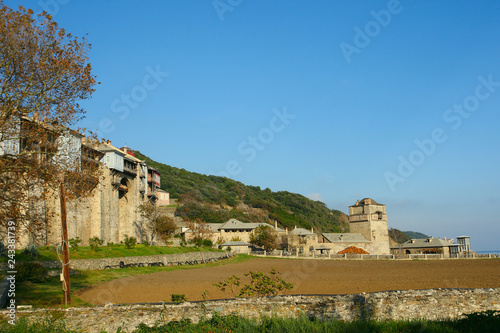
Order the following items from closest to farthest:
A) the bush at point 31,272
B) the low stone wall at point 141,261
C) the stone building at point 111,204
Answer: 1. the bush at point 31,272
2. the low stone wall at point 141,261
3. the stone building at point 111,204

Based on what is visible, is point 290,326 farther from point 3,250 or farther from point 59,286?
point 3,250

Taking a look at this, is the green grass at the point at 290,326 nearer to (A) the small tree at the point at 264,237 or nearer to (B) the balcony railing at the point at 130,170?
(B) the balcony railing at the point at 130,170

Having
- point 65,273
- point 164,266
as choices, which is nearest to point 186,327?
point 65,273

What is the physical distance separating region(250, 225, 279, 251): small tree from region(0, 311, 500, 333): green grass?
68770 mm

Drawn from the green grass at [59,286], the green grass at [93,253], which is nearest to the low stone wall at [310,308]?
the green grass at [59,286]

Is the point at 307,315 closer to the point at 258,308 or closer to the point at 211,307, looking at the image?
the point at 258,308

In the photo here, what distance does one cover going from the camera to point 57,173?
53.2ft

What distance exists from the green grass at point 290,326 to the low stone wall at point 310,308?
11.0 inches

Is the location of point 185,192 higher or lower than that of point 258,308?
higher

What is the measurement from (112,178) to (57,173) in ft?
131

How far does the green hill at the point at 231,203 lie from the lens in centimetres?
10312

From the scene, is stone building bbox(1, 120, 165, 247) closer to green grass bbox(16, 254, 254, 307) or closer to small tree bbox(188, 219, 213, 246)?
green grass bbox(16, 254, 254, 307)

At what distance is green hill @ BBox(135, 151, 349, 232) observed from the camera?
103m

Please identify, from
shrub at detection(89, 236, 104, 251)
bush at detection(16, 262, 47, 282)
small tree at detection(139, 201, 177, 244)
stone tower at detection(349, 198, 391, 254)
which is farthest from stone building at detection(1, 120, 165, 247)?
stone tower at detection(349, 198, 391, 254)
